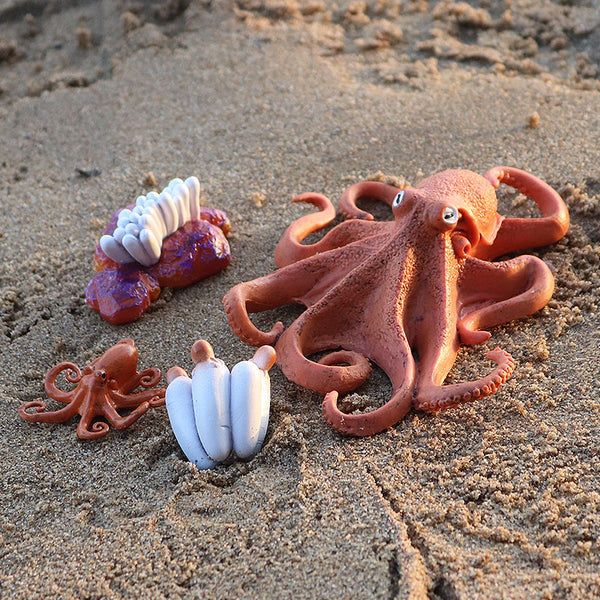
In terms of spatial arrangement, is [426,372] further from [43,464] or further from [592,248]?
[43,464]

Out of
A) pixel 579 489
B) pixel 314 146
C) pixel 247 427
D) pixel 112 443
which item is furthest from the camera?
pixel 314 146

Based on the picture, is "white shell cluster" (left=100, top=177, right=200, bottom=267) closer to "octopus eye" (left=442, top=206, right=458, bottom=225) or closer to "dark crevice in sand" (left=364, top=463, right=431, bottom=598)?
"octopus eye" (left=442, top=206, right=458, bottom=225)

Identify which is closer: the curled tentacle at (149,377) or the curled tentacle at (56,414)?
the curled tentacle at (56,414)

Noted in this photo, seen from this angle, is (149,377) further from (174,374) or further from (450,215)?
(450,215)

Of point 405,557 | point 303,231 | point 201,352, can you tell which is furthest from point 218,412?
point 303,231

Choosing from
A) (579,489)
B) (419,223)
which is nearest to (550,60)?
(419,223)

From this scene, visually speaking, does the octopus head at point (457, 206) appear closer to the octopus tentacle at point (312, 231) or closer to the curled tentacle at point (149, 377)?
the octopus tentacle at point (312, 231)

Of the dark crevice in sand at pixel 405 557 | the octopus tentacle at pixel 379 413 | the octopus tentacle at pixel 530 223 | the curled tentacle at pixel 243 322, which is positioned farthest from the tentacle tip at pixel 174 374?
the octopus tentacle at pixel 530 223
